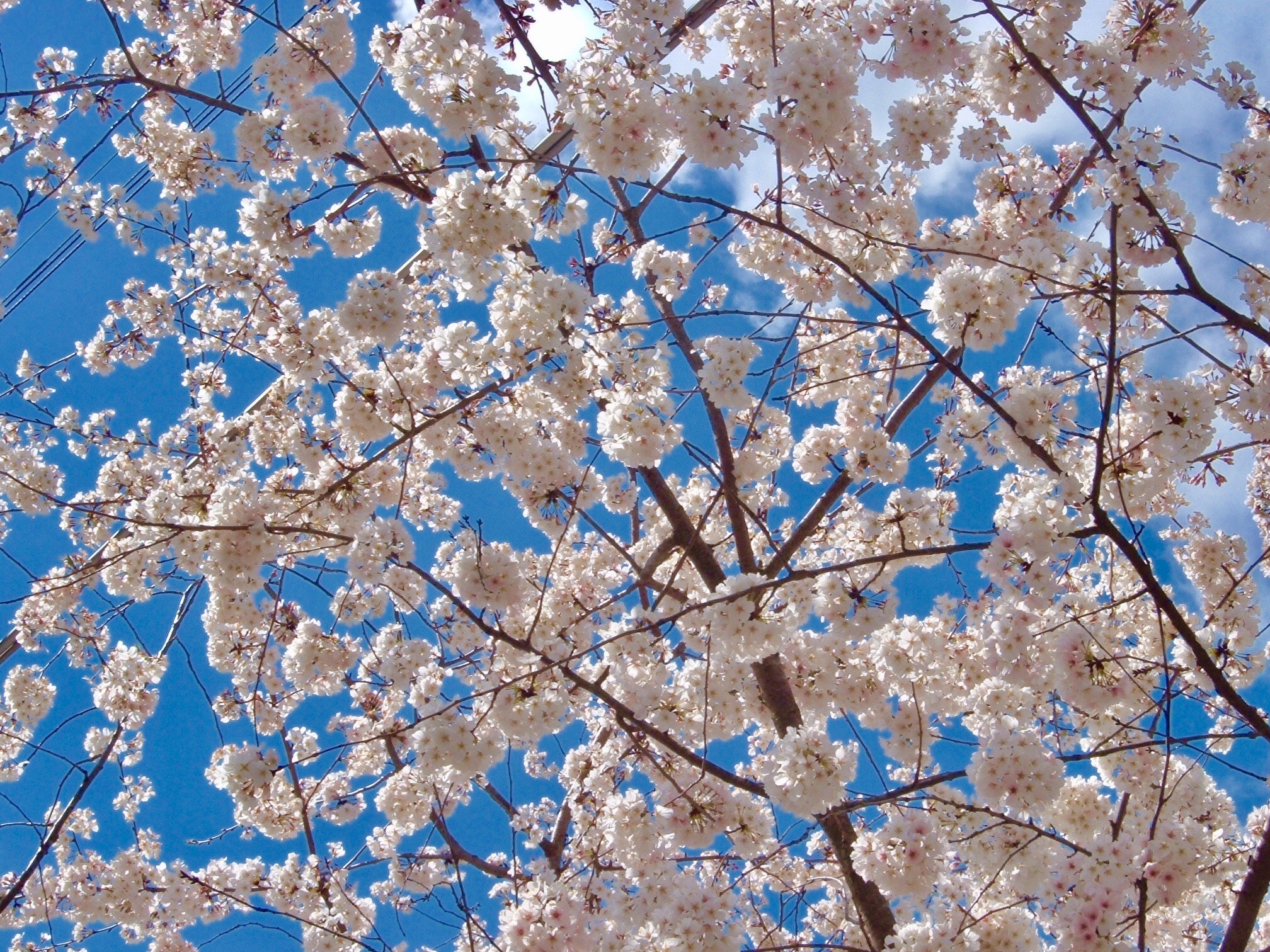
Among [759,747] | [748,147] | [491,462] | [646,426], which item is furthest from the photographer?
[759,747]

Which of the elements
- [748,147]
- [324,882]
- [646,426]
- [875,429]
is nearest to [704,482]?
[875,429]

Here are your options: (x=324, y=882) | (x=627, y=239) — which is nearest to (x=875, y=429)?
(x=627, y=239)

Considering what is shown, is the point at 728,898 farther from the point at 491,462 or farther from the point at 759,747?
the point at 491,462

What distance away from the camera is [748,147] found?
332 cm

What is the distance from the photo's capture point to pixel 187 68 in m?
5.02

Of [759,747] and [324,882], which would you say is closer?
[324,882]

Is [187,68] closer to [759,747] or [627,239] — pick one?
[627,239]

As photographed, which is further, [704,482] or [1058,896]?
[704,482]

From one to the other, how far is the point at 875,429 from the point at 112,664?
4833mm

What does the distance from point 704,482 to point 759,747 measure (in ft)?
5.95

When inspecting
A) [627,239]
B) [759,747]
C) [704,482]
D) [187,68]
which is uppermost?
[187,68]

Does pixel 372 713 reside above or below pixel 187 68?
below

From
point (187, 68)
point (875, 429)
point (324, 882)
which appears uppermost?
point (187, 68)

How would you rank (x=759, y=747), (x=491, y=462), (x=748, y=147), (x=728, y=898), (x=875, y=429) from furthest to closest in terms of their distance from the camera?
(x=759, y=747) < (x=491, y=462) < (x=875, y=429) < (x=728, y=898) < (x=748, y=147)
